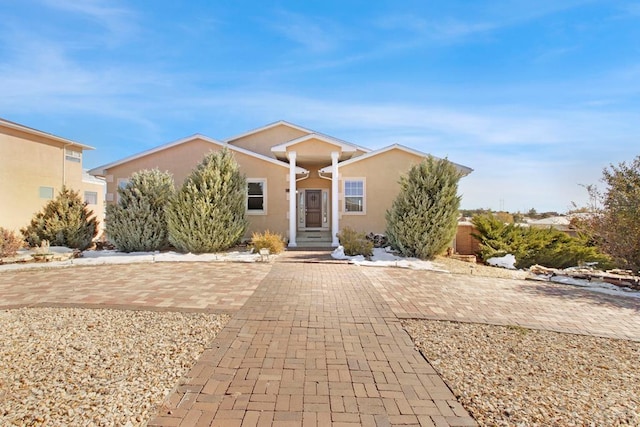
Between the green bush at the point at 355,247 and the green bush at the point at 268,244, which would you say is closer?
the green bush at the point at 355,247

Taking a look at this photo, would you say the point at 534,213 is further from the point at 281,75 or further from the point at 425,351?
the point at 425,351

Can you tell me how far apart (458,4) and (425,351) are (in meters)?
10.1

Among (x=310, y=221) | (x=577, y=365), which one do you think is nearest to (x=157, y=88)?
(x=310, y=221)

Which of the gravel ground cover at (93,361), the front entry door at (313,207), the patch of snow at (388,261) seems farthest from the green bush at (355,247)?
the gravel ground cover at (93,361)

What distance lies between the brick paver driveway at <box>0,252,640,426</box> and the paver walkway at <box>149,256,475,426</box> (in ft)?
0.04

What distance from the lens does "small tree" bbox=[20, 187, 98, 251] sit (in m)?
12.2

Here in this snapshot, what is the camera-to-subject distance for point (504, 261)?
1248cm

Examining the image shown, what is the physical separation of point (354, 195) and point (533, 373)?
11.5 m

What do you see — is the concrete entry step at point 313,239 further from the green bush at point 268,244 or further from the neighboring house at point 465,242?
the neighboring house at point 465,242

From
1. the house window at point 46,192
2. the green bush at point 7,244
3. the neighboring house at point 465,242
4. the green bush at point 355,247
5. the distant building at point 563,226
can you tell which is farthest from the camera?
the house window at point 46,192

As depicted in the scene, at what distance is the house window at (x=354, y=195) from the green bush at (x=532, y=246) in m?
5.32

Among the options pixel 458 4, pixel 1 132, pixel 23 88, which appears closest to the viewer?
pixel 458 4

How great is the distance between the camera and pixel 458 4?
31.1 feet

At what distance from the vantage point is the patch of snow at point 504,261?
12328 mm
